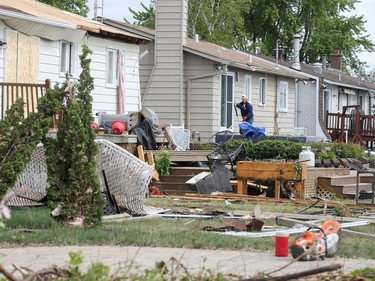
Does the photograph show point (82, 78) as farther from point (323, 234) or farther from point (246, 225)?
point (323, 234)

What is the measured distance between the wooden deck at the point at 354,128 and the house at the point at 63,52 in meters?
14.8

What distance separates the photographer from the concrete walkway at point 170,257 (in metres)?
8.32

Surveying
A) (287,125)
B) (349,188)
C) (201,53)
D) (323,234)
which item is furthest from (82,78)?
(287,125)

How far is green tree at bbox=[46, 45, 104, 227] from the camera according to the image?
11438 millimetres

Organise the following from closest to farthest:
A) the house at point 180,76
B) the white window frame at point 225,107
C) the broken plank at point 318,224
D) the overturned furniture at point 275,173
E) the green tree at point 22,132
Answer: the broken plank at point 318,224 → the green tree at point 22,132 → the overturned furniture at point 275,173 → the house at point 180,76 → the white window frame at point 225,107

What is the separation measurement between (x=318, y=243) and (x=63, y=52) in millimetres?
16357

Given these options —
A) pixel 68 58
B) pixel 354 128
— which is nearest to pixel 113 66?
pixel 68 58

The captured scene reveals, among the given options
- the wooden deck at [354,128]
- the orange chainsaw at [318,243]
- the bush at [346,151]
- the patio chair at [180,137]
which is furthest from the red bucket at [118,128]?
the wooden deck at [354,128]

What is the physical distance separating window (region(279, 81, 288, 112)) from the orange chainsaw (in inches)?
1134

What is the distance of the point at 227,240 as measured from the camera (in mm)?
10352

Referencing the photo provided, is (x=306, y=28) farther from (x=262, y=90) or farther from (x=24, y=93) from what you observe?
(x=24, y=93)

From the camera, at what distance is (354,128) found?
136 ft

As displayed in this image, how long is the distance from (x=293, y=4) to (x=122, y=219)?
184ft

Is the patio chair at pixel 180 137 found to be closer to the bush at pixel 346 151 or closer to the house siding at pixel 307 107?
the bush at pixel 346 151
